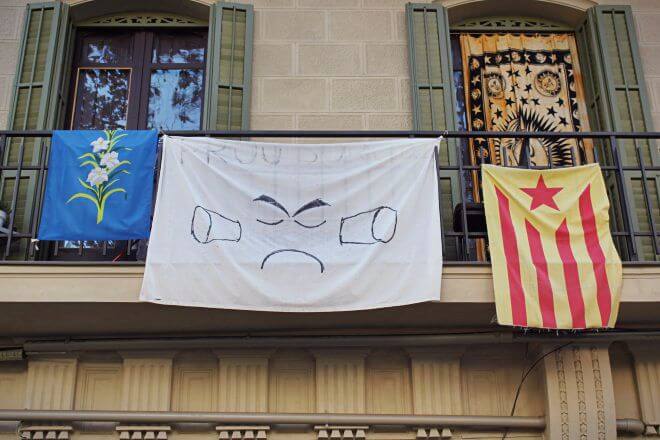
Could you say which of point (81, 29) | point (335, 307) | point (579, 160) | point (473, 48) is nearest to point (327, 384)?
point (335, 307)

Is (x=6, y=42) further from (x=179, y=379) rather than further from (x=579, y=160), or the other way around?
(x=579, y=160)

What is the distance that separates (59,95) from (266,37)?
2146 mm

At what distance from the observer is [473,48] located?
830 cm

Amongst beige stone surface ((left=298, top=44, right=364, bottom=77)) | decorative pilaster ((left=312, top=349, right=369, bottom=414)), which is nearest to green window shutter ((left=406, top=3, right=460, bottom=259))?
beige stone surface ((left=298, top=44, right=364, bottom=77))

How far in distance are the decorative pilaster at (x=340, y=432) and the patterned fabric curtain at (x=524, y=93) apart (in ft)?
9.80

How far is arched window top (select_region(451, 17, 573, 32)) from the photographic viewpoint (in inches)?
330

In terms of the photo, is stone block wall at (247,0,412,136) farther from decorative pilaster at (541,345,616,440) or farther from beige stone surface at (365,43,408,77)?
decorative pilaster at (541,345,616,440)

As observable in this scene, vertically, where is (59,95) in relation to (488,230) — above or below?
above

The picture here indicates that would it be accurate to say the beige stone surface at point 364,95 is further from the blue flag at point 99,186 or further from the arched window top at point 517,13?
the blue flag at point 99,186

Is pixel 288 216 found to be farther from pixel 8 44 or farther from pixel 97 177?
pixel 8 44

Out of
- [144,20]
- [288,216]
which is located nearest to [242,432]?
[288,216]

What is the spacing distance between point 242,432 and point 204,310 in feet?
3.46

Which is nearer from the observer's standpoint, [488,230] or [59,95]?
[488,230]

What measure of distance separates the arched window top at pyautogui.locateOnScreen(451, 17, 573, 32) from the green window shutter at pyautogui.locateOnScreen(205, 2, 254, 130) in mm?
2281
